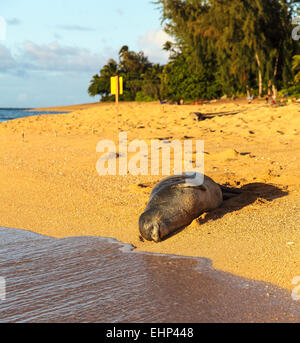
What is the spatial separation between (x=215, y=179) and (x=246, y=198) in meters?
1.52

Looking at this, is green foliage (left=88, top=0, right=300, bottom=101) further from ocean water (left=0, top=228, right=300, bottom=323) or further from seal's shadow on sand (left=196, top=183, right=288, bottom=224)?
ocean water (left=0, top=228, right=300, bottom=323)

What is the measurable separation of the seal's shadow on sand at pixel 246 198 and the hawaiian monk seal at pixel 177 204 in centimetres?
10

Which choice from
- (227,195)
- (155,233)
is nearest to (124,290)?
(155,233)

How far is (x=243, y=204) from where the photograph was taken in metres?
5.83

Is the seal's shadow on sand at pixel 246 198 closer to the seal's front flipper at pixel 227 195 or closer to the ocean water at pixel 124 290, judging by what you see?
the seal's front flipper at pixel 227 195

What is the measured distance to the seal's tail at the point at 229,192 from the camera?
20.2 ft

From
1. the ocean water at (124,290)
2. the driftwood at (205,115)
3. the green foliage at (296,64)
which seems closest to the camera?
the ocean water at (124,290)

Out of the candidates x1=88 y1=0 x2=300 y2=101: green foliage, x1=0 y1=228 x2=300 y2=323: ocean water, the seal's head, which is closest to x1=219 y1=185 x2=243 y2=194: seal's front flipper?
the seal's head

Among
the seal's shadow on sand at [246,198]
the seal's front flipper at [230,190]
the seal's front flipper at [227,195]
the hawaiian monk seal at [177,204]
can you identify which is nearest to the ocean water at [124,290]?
the hawaiian monk seal at [177,204]

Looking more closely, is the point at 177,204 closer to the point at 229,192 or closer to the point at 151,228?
the point at 151,228

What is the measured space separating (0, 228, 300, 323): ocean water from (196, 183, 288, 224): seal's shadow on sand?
1179mm

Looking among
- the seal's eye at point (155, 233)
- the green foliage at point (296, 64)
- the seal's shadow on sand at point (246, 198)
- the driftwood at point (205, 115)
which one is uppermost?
the green foliage at point (296, 64)

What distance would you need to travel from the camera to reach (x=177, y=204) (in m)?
5.29

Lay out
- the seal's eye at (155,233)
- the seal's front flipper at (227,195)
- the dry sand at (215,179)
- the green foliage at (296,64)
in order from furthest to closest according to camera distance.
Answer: the green foliage at (296,64) → the seal's front flipper at (227,195) → the seal's eye at (155,233) → the dry sand at (215,179)
